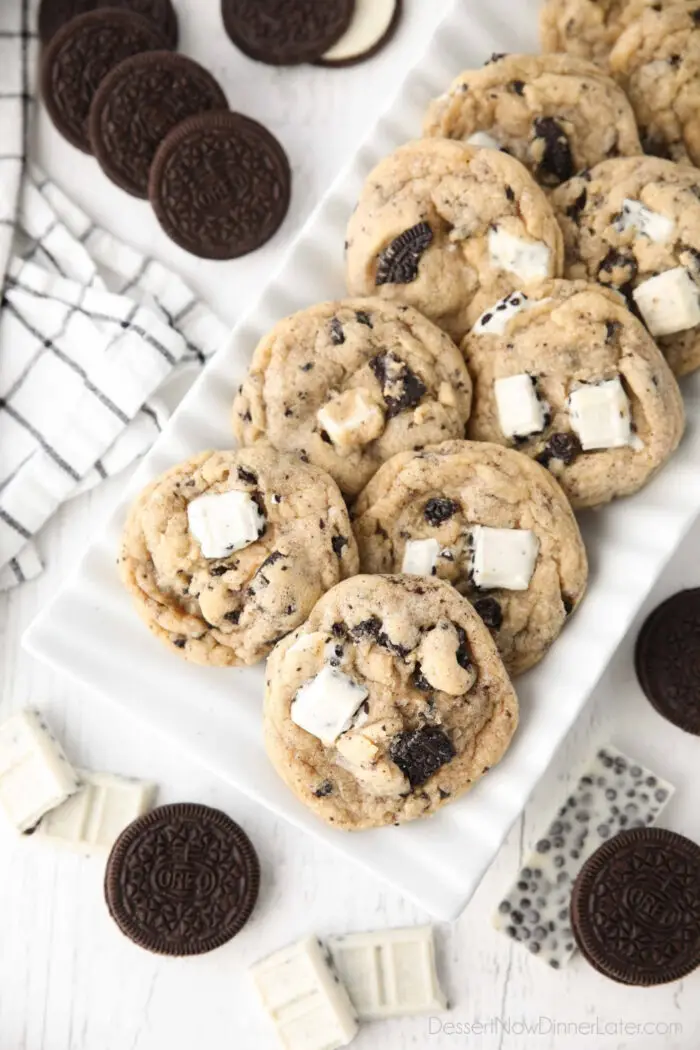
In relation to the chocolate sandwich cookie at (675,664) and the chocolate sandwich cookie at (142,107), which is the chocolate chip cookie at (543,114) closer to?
the chocolate sandwich cookie at (142,107)

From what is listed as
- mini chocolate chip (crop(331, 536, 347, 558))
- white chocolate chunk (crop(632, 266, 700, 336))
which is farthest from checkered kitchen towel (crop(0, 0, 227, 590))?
white chocolate chunk (crop(632, 266, 700, 336))

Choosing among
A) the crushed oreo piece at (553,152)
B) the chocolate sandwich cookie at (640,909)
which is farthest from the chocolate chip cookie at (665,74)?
the chocolate sandwich cookie at (640,909)

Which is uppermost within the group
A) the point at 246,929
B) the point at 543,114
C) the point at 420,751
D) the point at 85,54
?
the point at 85,54

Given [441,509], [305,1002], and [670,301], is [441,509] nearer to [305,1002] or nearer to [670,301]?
[670,301]

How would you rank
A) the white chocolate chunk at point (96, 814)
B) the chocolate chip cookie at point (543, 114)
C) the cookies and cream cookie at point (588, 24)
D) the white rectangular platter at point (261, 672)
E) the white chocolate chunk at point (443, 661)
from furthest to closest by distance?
the white chocolate chunk at point (96, 814) < the cookies and cream cookie at point (588, 24) < the chocolate chip cookie at point (543, 114) < the white rectangular platter at point (261, 672) < the white chocolate chunk at point (443, 661)

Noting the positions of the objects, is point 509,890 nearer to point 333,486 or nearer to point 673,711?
point 673,711

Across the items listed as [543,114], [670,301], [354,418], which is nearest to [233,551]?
[354,418]

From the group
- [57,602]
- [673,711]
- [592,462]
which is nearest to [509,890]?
[673,711]
